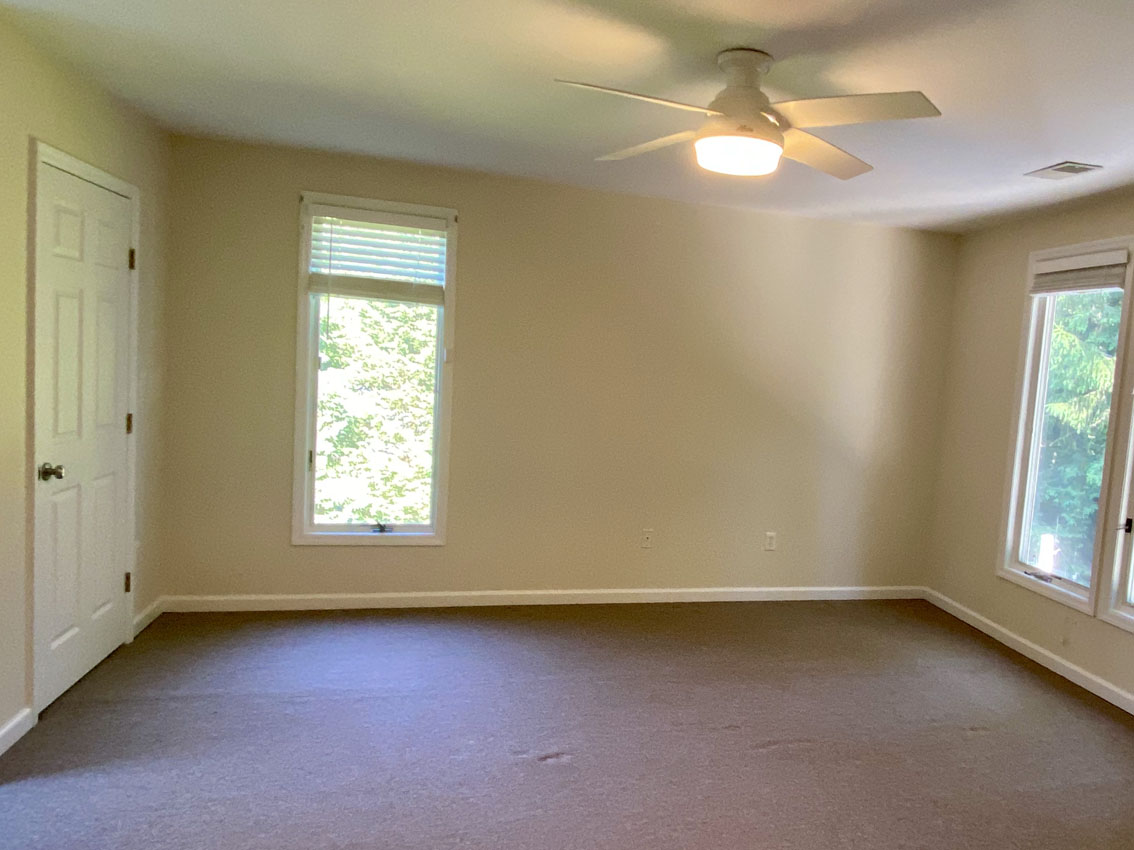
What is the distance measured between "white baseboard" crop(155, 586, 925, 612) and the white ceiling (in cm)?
244

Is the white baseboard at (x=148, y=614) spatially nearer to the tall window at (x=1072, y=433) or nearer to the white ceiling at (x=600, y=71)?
the white ceiling at (x=600, y=71)

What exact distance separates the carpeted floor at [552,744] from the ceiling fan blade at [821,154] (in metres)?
2.21

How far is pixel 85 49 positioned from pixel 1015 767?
4.45 metres

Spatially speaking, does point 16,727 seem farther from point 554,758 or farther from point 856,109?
point 856,109

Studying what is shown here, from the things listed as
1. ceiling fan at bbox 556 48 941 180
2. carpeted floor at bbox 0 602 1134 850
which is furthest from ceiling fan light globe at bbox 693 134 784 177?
carpeted floor at bbox 0 602 1134 850

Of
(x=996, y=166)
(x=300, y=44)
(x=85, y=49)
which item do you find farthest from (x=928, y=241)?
(x=85, y=49)

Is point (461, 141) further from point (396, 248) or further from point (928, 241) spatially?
point (928, 241)

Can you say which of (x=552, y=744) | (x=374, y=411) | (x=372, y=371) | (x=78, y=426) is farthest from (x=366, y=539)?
(x=552, y=744)

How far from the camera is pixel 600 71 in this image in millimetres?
2494

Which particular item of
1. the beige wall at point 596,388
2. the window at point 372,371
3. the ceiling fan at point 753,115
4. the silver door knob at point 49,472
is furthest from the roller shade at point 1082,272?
the silver door knob at point 49,472

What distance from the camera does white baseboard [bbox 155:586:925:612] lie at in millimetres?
3994

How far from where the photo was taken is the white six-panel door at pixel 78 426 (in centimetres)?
272

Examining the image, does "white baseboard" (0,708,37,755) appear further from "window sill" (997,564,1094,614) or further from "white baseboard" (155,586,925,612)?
"window sill" (997,564,1094,614)

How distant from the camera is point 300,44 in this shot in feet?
8.05
